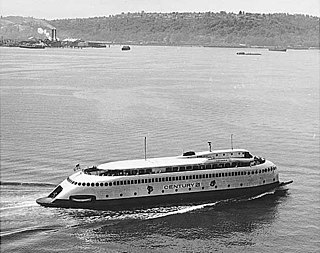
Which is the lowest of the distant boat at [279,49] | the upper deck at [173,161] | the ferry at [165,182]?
the distant boat at [279,49]

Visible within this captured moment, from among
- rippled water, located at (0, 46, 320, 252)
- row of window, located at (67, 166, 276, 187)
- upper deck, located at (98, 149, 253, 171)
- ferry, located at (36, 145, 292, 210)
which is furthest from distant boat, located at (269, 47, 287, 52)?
row of window, located at (67, 166, 276, 187)

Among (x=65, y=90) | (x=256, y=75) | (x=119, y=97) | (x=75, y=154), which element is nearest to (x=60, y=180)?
(x=75, y=154)

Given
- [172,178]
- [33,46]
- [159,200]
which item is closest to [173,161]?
[172,178]

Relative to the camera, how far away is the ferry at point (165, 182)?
69.7 feet

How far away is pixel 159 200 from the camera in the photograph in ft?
71.5

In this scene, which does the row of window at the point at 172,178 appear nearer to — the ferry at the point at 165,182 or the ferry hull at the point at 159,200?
the ferry at the point at 165,182

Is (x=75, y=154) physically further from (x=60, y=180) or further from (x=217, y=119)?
(x=217, y=119)

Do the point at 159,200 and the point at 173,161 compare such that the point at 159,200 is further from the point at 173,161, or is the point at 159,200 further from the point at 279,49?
the point at 279,49

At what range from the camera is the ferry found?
69.7 feet

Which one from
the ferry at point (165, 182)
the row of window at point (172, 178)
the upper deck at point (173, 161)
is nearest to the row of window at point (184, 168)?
the ferry at point (165, 182)

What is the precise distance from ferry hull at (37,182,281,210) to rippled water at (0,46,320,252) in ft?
0.95

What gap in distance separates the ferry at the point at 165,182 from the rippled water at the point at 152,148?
414 mm

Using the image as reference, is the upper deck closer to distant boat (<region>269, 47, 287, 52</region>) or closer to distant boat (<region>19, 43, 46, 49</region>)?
distant boat (<region>19, 43, 46, 49</region>)

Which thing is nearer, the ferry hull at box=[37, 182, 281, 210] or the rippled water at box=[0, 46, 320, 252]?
the rippled water at box=[0, 46, 320, 252]
